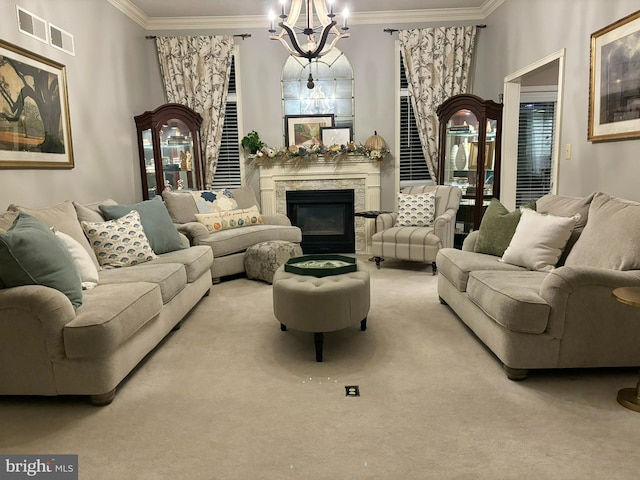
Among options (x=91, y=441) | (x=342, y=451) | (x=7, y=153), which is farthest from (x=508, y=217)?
(x=7, y=153)

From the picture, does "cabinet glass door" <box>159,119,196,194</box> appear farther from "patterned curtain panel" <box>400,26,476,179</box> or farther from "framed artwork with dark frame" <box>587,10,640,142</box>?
"framed artwork with dark frame" <box>587,10,640,142</box>

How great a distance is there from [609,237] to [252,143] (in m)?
4.29

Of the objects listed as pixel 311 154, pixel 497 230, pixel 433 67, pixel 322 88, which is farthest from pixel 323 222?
pixel 497 230

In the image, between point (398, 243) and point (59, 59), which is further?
point (398, 243)

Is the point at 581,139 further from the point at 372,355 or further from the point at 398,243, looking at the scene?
the point at 372,355

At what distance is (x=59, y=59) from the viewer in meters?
3.81

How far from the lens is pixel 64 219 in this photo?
10.2ft

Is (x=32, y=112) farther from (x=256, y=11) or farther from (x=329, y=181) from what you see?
(x=329, y=181)

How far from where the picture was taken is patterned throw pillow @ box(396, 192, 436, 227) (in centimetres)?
520

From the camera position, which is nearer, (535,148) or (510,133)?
(510,133)

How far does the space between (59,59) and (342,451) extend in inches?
149

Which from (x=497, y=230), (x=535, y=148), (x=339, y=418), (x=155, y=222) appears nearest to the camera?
(x=339, y=418)

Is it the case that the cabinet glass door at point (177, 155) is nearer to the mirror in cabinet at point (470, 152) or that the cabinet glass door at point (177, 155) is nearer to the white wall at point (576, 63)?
the mirror in cabinet at point (470, 152)

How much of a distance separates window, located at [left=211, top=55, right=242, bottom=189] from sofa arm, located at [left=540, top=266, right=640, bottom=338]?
14.8 ft
